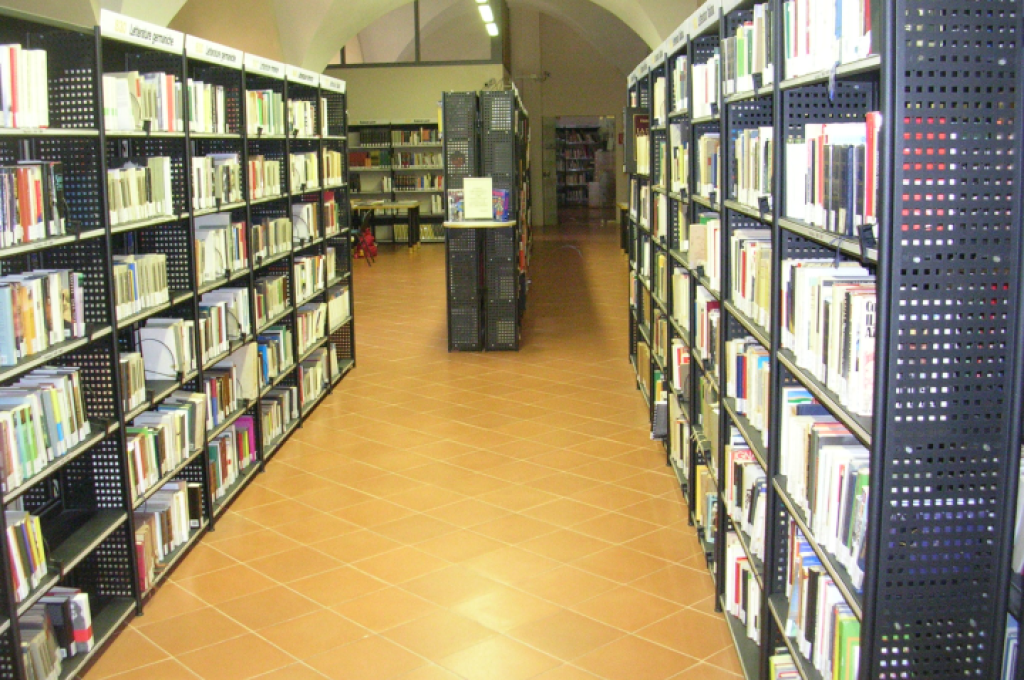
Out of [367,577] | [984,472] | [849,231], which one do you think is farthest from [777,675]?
[367,577]

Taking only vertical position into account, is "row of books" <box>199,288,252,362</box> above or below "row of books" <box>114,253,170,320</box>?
below

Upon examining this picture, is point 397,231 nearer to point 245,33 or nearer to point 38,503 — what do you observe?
point 245,33

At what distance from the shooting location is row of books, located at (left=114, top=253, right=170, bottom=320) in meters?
4.16

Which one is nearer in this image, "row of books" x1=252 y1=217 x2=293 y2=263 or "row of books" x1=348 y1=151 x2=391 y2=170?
"row of books" x1=252 y1=217 x2=293 y2=263

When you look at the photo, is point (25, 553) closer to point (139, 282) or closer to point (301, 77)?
point (139, 282)

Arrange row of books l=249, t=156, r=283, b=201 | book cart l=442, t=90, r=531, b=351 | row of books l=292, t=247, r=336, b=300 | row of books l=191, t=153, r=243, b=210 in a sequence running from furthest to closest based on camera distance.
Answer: book cart l=442, t=90, r=531, b=351 < row of books l=292, t=247, r=336, b=300 < row of books l=249, t=156, r=283, b=201 < row of books l=191, t=153, r=243, b=210

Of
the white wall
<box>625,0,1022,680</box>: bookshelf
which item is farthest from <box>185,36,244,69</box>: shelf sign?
the white wall

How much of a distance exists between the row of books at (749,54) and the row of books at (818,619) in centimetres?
142

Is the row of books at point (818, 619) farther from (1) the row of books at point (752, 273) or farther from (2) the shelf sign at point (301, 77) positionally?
(2) the shelf sign at point (301, 77)

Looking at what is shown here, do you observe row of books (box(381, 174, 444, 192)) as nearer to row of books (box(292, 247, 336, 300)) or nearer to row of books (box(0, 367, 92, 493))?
row of books (box(292, 247, 336, 300))

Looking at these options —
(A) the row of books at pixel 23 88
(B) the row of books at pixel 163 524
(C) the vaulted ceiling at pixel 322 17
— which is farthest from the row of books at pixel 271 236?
(C) the vaulted ceiling at pixel 322 17

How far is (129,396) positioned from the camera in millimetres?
4191

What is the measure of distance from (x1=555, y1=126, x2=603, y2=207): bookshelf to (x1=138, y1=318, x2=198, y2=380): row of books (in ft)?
76.6

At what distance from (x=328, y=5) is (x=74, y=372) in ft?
38.6
